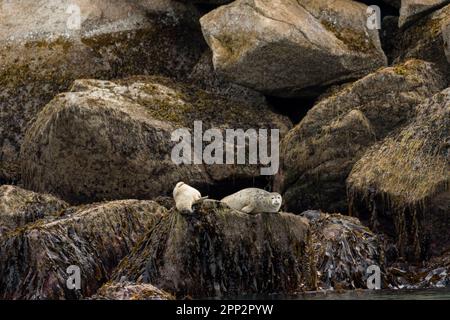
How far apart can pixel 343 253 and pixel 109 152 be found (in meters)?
5.89

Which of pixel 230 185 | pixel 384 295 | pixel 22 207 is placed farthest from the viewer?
pixel 230 185

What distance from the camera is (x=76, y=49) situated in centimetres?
3061

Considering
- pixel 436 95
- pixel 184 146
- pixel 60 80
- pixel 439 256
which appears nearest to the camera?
pixel 439 256

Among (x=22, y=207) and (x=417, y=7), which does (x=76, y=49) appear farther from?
(x=417, y=7)

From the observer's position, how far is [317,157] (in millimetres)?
26703

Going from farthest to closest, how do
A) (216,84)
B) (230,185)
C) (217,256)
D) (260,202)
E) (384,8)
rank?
(384,8) → (216,84) → (230,185) → (260,202) → (217,256)

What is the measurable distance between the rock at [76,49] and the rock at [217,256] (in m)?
8.40

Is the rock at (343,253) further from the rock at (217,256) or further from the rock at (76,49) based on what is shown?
the rock at (76,49)

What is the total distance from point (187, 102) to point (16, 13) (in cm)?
482

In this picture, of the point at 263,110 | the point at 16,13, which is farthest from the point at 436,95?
the point at 16,13

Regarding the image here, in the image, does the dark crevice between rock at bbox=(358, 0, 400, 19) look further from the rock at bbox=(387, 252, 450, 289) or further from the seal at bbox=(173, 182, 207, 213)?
the seal at bbox=(173, 182, 207, 213)

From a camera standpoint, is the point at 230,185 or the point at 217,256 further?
the point at 230,185

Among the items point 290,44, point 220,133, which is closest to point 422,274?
point 220,133
